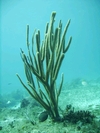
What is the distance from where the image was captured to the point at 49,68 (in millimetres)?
4148

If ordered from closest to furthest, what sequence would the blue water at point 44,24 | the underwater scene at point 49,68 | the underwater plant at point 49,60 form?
the underwater plant at point 49,60 → the underwater scene at point 49,68 → the blue water at point 44,24

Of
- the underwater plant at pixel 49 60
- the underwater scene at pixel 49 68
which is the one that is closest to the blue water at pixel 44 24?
the underwater scene at pixel 49 68

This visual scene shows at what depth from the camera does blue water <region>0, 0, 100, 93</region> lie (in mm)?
64081

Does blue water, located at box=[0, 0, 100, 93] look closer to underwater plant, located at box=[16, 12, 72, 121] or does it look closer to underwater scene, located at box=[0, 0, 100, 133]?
underwater scene, located at box=[0, 0, 100, 133]

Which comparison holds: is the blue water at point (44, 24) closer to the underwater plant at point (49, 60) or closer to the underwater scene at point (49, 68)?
the underwater scene at point (49, 68)

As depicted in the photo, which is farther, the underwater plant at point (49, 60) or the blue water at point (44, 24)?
the blue water at point (44, 24)

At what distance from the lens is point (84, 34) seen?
107250 millimetres

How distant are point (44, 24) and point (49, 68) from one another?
11243 centimetres

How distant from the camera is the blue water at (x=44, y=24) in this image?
64.1m

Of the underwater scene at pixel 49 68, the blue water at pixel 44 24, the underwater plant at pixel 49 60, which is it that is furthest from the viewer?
the blue water at pixel 44 24

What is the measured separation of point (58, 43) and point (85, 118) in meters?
2.06

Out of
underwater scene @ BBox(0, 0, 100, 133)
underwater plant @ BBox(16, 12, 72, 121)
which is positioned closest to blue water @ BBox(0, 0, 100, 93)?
underwater scene @ BBox(0, 0, 100, 133)

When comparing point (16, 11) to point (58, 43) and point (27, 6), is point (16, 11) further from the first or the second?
point (58, 43)

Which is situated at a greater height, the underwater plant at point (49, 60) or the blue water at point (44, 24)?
the blue water at point (44, 24)
